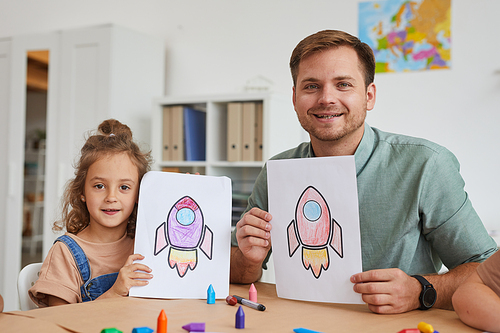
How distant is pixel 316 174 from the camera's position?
0.98 metres

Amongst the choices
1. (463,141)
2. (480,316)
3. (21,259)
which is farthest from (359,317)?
(21,259)

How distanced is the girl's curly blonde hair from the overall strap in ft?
0.38

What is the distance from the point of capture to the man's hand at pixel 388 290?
897 mm

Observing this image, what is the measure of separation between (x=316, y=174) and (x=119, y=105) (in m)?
2.04

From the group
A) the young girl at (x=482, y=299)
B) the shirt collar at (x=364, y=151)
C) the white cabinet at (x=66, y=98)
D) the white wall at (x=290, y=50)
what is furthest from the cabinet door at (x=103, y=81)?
the young girl at (x=482, y=299)

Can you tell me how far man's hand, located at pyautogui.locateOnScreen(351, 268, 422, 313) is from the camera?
90cm

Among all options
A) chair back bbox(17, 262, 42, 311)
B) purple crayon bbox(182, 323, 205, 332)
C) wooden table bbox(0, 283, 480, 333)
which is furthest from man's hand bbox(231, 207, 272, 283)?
chair back bbox(17, 262, 42, 311)

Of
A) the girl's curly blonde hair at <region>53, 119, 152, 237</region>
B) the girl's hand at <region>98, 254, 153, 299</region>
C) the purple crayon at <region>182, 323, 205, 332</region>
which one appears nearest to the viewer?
the purple crayon at <region>182, 323, 205, 332</region>

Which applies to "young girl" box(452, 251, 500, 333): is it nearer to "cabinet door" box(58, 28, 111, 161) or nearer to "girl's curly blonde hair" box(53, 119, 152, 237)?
"girl's curly blonde hair" box(53, 119, 152, 237)

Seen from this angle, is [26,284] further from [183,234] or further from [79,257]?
[183,234]

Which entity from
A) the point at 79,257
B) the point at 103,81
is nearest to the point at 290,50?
the point at 103,81

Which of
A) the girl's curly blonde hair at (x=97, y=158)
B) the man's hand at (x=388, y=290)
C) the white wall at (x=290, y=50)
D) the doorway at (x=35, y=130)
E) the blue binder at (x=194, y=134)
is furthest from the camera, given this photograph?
the doorway at (x=35, y=130)

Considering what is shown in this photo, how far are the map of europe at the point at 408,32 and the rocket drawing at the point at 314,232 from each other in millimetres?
1741

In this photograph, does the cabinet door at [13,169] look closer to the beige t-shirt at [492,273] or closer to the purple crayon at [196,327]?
the purple crayon at [196,327]
